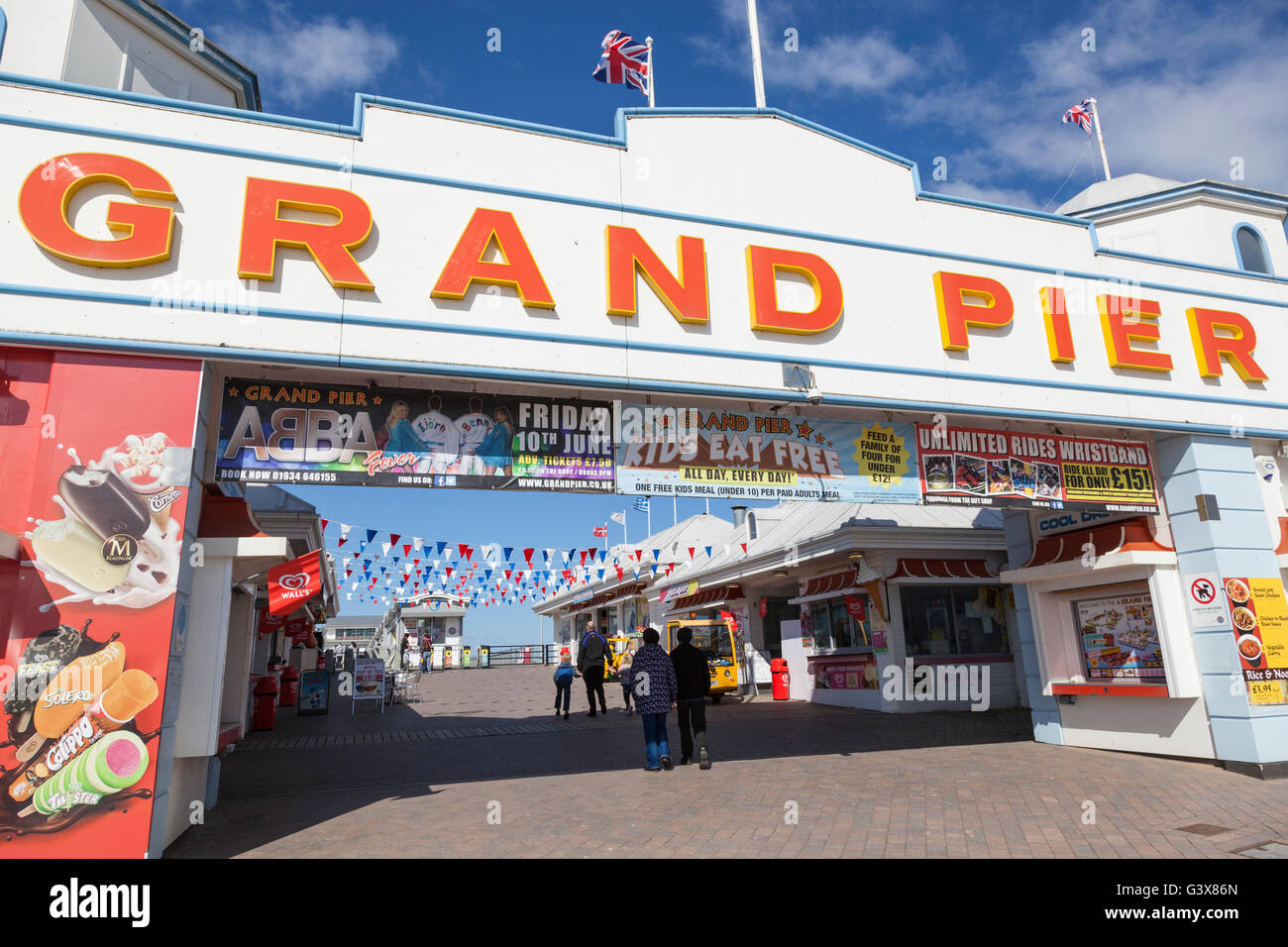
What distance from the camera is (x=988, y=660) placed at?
52.0 ft

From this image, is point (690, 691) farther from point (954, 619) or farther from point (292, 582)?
point (954, 619)

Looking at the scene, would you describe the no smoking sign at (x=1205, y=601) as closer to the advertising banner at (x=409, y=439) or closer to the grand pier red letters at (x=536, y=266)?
the grand pier red letters at (x=536, y=266)

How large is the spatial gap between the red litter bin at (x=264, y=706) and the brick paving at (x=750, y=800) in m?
3.60

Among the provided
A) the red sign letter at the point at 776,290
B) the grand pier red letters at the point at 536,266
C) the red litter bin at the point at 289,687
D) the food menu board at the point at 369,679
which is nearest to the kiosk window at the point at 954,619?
the grand pier red letters at the point at 536,266

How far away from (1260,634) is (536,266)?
901cm

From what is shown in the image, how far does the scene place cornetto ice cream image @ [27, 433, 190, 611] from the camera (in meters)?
5.34

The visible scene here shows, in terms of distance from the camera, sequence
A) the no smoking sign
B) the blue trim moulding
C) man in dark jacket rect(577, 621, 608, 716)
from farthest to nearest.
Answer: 1. man in dark jacket rect(577, 621, 608, 716)
2. the blue trim moulding
3. the no smoking sign

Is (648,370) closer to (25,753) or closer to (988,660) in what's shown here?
(25,753)

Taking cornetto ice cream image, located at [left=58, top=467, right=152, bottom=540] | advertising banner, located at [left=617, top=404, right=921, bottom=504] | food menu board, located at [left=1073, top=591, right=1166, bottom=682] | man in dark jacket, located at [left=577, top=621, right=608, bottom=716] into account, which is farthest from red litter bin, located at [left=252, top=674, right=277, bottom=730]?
food menu board, located at [left=1073, top=591, right=1166, bottom=682]

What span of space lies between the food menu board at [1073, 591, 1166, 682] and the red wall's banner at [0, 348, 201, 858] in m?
10.4

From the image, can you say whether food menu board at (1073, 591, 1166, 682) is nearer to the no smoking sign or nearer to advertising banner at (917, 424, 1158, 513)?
the no smoking sign

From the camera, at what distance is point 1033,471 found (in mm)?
8922

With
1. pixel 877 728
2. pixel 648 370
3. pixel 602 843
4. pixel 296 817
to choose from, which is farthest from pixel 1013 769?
pixel 296 817
